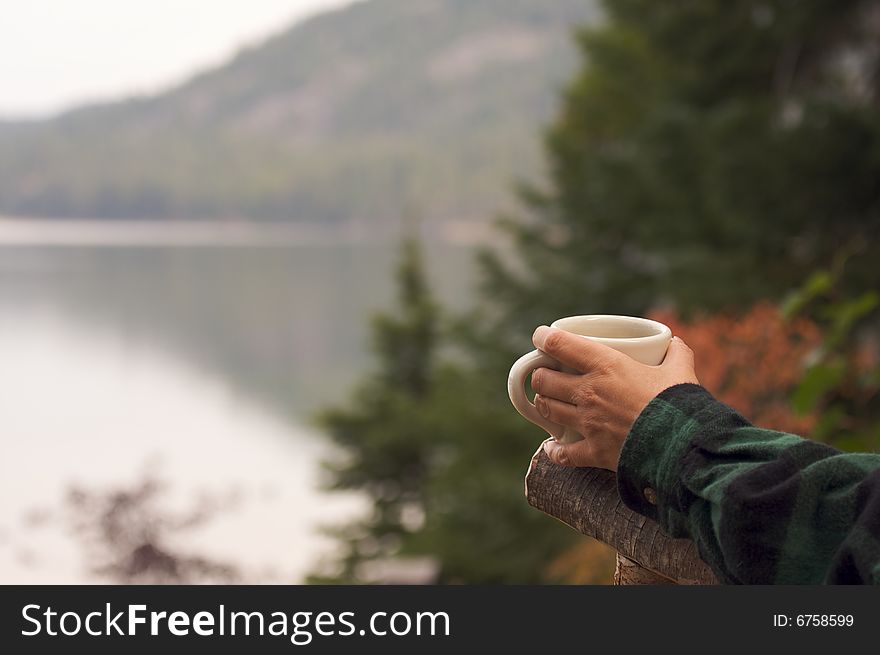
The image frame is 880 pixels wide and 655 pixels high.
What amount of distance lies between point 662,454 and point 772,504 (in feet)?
0.40

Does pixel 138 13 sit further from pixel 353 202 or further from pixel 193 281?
pixel 193 281

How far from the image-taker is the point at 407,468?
15.9 metres

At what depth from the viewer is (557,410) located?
1.02m

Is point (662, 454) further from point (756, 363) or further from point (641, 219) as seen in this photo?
point (641, 219)

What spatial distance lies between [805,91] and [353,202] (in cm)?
6009

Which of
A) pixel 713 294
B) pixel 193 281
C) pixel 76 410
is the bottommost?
pixel 713 294

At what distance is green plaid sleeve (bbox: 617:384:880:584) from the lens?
81cm

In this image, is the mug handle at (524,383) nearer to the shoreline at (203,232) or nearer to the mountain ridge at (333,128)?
the mountain ridge at (333,128)

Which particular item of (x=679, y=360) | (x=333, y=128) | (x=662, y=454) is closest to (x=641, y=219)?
(x=679, y=360)

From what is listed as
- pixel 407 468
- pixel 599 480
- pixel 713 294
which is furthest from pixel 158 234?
pixel 599 480

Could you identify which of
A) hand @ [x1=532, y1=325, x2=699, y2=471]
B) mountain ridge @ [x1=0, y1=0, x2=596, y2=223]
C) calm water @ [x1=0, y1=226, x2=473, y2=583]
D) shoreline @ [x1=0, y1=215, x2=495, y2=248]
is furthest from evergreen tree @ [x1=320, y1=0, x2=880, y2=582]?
shoreline @ [x1=0, y1=215, x2=495, y2=248]

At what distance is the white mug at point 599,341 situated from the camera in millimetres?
1019

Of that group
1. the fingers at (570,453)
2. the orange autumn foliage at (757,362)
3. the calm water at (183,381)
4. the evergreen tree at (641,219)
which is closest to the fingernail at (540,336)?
the fingers at (570,453)

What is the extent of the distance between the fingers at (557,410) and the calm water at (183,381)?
27.0ft
